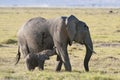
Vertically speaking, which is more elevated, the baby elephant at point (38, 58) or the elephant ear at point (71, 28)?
the elephant ear at point (71, 28)

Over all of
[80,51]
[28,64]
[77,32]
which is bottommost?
[80,51]

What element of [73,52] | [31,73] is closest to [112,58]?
[73,52]

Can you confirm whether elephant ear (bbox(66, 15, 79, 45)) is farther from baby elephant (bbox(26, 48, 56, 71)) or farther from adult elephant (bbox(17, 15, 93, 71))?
baby elephant (bbox(26, 48, 56, 71))

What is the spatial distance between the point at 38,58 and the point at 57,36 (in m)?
0.93

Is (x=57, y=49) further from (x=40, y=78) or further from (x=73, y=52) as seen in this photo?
(x=73, y=52)

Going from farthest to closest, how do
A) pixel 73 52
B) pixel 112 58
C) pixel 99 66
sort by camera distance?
pixel 73 52 → pixel 112 58 → pixel 99 66

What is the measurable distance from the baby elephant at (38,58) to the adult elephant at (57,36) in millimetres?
313

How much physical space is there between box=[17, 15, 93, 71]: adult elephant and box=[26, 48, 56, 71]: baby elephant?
31cm

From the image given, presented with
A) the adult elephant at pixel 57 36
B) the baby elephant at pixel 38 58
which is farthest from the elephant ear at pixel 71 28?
the baby elephant at pixel 38 58

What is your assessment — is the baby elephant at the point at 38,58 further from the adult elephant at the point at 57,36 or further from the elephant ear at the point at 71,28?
the elephant ear at the point at 71,28

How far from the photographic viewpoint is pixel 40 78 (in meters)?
14.7

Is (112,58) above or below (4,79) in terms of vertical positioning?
below

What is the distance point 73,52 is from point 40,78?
30.7 feet

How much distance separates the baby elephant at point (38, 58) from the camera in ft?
54.9
